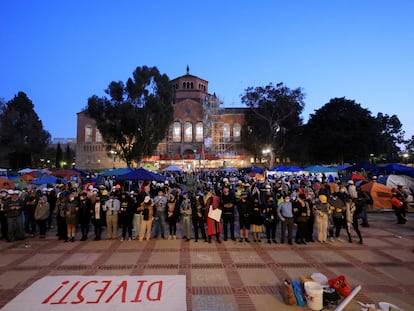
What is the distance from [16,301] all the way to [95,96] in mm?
33738

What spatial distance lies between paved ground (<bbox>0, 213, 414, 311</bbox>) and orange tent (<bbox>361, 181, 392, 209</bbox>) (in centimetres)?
604

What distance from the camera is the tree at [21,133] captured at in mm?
45750

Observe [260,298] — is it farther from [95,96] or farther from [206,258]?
[95,96]

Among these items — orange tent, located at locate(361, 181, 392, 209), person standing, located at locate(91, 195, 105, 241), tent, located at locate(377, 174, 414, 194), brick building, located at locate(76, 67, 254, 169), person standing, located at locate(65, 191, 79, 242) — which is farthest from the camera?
brick building, located at locate(76, 67, 254, 169)

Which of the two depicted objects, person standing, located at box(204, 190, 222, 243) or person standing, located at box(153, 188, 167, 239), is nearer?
person standing, located at box(204, 190, 222, 243)

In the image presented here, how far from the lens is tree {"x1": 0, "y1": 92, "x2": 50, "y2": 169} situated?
45.8m

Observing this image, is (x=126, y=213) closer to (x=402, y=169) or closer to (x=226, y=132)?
(x=402, y=169)

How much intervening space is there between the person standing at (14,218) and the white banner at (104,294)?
4.41 meters

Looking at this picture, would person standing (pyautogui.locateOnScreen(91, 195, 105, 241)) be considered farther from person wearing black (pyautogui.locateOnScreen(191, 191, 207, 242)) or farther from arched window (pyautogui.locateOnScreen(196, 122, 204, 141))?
arched window (pyautogui.locateOnScreen(196, 122, 204, 141))

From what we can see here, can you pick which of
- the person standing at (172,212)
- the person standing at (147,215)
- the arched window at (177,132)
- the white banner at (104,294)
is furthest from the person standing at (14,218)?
the arched window at (177,132)

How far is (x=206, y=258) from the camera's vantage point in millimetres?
7574

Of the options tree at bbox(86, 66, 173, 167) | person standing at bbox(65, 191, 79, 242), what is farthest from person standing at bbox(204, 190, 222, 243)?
tree at bbox(86, 66, 173, 167)

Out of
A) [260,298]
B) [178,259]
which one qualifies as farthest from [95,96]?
[260,298]

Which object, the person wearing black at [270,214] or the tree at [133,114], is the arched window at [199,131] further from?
the person wearing black at [270,214]
